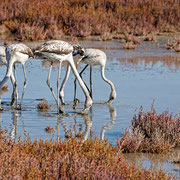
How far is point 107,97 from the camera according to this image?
12.2m

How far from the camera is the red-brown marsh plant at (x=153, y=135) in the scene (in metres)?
7.34

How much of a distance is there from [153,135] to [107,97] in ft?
14.6

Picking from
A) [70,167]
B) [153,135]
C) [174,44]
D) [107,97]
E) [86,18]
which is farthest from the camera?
[86,18]

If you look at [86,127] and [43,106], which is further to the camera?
[43,106]

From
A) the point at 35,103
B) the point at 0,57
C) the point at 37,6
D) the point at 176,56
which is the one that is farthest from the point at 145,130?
the point at 37,6

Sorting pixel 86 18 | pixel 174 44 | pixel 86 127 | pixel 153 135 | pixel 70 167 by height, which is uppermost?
pixel 86 18

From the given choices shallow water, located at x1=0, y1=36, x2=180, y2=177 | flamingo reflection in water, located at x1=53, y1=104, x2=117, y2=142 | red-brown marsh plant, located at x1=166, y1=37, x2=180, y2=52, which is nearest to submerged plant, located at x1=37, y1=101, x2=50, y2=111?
shallow water, located at x1=0, y1=36, x2=180, y2=177

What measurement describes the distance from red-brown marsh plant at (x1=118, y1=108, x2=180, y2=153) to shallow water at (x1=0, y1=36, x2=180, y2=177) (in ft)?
1.01

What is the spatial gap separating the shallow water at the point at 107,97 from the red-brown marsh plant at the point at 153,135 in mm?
309

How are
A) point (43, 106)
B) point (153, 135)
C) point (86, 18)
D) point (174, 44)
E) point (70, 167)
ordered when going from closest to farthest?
1. point (70, 167)
2. point (153, 135)
3. point (43, 106)
4. point (174, 44)
5. point (86, 18)

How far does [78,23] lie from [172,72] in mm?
8801

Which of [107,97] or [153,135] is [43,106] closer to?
[107,97]

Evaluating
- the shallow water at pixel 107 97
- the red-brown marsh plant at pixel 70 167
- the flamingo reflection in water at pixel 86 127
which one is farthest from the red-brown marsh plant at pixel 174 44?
the red-brown marsh plant at pixel 70 167

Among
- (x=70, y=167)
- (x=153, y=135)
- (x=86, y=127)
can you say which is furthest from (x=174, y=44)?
(x=70, y=167)
